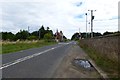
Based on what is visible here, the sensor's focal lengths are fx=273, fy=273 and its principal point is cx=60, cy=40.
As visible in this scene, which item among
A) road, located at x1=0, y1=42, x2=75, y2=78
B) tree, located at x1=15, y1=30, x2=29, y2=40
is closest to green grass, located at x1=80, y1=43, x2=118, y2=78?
road, located at x1=0, y1=42, x2=75, y2=78

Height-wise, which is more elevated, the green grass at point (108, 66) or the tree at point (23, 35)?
the tree at point (23, 35)

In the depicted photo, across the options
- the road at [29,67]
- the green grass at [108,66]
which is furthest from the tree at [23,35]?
the green grass at [108,66]

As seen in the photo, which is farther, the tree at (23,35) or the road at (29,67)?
the tree at (23,35)

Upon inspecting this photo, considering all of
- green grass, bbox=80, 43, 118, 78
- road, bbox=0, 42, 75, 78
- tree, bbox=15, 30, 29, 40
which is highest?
tree, bbox=15, 30, 29, 40

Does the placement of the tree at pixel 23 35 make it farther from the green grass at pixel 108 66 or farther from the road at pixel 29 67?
the green grass at pixel 108 66

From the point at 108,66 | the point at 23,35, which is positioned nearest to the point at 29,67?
the point at 108,66

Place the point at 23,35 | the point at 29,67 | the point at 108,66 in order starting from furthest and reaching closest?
the point at 23,35 < the point at 29,67 < the point at 108,66

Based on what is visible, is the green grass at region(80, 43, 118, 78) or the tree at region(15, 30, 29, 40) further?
the tree at region(15, 30, 29, 40)

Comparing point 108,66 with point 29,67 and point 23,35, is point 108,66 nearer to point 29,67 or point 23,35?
point 29,67

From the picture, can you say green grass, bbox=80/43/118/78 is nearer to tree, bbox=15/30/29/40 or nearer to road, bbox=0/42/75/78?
road, bbox=0/42/75/78

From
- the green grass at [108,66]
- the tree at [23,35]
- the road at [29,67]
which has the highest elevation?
the tree at [23,35]

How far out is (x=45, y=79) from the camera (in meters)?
10.7

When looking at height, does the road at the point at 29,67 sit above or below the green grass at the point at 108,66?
below

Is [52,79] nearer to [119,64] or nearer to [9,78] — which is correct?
[9,78]
